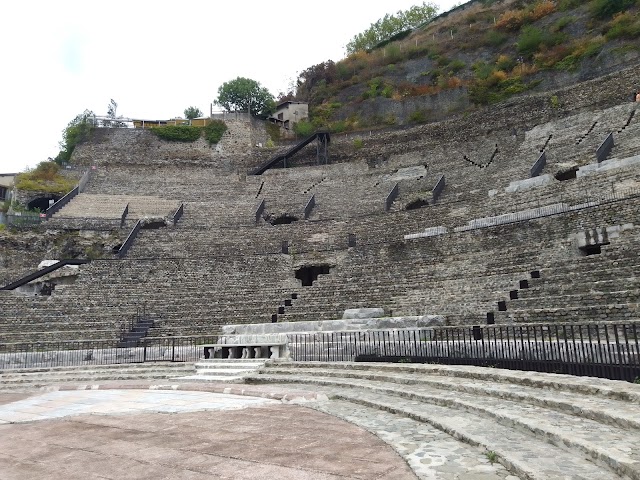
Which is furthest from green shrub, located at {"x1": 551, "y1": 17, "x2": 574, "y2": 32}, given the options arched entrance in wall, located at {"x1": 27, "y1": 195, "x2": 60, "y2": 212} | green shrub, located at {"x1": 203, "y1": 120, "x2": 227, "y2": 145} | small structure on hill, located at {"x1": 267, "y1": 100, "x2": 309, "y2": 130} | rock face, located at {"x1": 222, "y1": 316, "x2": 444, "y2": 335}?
arched entrance in wall, located at {"x1": 27, "y1": 195, "x2": 60, "y2": 212}

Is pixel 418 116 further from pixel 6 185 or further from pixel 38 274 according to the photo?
pixel 6 185

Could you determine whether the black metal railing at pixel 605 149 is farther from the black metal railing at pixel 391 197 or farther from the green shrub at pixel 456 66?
the green shrub at pixel 456 66

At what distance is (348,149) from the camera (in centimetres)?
3847

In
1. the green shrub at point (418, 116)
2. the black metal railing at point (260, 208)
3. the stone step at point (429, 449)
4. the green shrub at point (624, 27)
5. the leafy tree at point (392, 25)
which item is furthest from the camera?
the leafy tree at point (392, 25)

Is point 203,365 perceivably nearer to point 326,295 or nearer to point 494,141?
point 326,295

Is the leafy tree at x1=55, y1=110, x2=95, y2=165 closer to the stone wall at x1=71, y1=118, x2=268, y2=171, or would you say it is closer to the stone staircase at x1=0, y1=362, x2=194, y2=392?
the stone wall at x1=71, y1=118, x2=268, y2=171

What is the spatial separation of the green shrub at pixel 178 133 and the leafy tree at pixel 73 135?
5.35 meters

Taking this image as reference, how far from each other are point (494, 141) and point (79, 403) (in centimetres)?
2861

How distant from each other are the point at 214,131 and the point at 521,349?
38.3 metres

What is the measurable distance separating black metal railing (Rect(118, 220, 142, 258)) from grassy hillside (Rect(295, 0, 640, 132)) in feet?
68.9

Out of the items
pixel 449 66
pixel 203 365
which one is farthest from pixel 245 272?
pixel 449 66

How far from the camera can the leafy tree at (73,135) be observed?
39.9 metres

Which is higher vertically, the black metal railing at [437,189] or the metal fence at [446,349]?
the black metal railing at [437,189]

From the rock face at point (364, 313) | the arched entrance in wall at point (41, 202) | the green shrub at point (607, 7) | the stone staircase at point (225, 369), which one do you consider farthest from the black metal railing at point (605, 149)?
the arched entrance in wall at point (41, 202)
